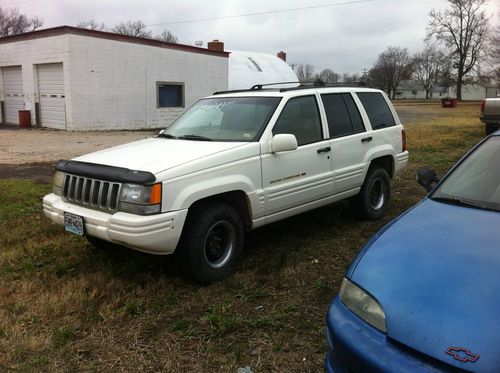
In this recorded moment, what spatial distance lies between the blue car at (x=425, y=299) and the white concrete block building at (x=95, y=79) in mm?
18173

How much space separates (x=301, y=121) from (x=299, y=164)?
53cm

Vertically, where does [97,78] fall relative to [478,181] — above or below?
above

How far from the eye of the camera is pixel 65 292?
403cm

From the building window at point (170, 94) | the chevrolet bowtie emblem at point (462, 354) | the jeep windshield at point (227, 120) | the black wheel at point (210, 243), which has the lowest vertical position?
the black wheel at point (210, 243)

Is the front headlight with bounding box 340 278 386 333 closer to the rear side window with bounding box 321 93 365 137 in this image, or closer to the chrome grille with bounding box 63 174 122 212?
the chrome grille with bounding box 63 174 122 212

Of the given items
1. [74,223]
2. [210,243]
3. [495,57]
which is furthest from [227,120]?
[495,57]

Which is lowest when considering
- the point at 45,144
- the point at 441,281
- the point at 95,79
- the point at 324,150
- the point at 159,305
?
the point at 159,305

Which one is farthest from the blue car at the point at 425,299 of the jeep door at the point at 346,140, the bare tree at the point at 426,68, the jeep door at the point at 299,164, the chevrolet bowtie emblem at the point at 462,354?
the bare tree at the point at 426,68

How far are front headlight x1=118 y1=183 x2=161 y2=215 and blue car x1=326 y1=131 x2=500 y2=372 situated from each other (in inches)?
68.5

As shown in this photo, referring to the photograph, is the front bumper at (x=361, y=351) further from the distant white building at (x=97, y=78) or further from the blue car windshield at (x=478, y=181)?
the distant white building at (x=97, y=78)

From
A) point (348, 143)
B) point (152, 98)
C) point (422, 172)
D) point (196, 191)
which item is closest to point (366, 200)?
point (348, 143)

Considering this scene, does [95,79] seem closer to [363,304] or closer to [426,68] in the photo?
[363,304]

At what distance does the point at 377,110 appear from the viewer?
6426 mm

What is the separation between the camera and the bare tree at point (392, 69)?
95.4m
